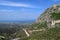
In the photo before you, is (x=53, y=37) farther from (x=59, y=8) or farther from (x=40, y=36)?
(x=59, y=8)

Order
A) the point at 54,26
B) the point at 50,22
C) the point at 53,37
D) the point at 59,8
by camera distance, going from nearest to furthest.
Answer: the point at 53,37
the point at 54,26
the point at 50,22
the point at 59,8

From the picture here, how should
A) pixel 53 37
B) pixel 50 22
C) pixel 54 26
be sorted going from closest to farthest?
pixel 53 37 → pixel 54 26 → pixel 50 22

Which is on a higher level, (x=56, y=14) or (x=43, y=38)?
(x=56, y=14)

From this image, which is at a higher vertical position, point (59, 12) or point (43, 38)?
point (59, 12)

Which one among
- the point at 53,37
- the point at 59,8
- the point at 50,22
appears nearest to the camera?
the point at 53,37

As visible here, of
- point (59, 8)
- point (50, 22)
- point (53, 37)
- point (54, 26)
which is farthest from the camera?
point (59, 8)

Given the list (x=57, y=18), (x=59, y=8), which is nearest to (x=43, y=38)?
(x=57, y=18)

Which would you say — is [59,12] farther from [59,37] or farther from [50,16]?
[59,37]

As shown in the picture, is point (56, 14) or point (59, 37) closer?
point (59, 37)

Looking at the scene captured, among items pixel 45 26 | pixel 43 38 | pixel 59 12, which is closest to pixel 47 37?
pixel 43 38
